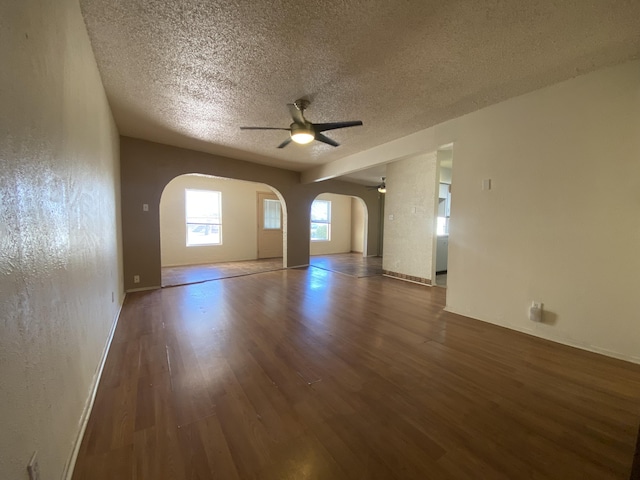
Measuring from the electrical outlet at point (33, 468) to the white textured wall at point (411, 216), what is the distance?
510 centimetres

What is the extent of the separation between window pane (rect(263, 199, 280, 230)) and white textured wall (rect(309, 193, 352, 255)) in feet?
5.26

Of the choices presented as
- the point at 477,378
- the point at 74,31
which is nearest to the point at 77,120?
the point at 74,31

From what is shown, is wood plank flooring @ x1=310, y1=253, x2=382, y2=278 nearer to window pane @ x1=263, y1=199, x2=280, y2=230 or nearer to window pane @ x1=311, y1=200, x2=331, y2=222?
window pane @ x1=263, y1=199, x2=280, y2=230

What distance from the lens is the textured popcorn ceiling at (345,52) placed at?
1.61 meters

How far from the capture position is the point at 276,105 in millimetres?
2875

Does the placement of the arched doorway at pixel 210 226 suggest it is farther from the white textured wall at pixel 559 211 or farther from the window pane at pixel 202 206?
the white textured wall at pixel 559 211

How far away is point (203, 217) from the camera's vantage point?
282 inches

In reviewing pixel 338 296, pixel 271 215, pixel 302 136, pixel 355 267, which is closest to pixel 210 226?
pixel 271 215

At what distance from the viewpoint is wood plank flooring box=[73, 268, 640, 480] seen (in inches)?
47.5

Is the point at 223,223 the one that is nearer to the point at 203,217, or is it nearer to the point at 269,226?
the point at 203,217

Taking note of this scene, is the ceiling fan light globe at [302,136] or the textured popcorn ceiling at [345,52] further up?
the textured popcorn ceiling at [345,52]

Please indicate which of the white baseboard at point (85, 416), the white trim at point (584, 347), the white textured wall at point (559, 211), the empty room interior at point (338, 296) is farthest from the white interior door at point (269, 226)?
the white trim at point (584, 347)

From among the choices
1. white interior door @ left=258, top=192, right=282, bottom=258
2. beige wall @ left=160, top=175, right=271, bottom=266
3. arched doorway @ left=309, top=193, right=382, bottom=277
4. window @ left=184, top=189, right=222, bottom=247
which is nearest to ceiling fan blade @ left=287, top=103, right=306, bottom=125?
beige wall @ left=160, top=175, right=271, bottom=266

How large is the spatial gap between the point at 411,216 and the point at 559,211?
9.45 ft
